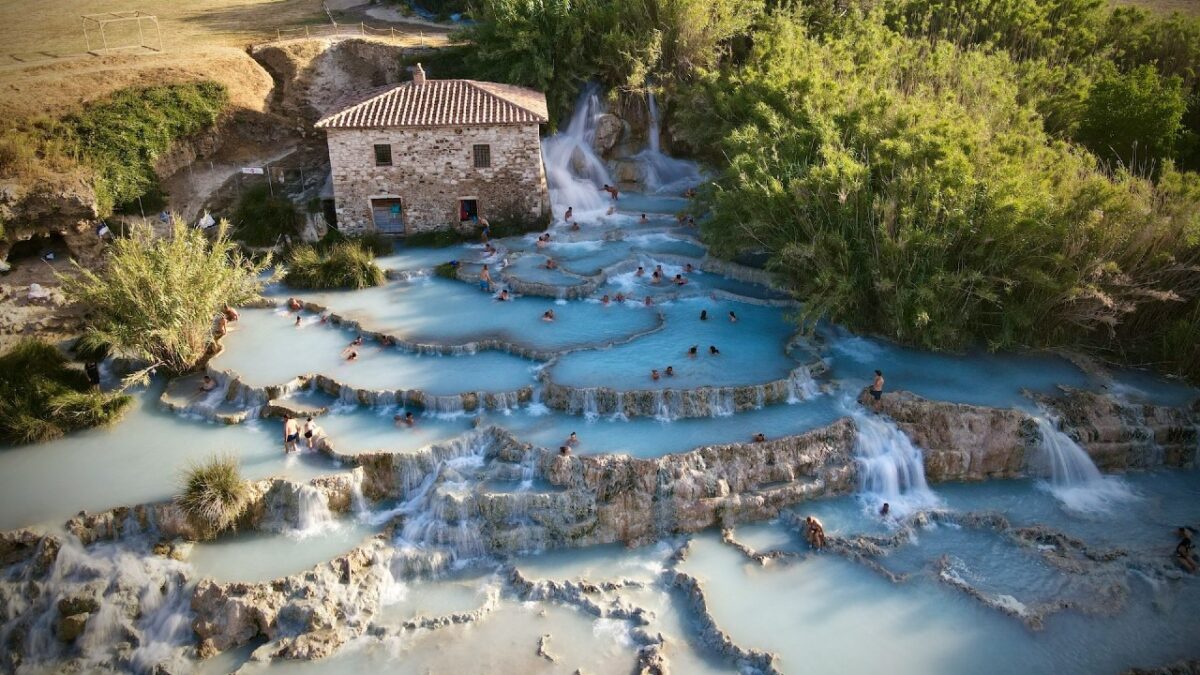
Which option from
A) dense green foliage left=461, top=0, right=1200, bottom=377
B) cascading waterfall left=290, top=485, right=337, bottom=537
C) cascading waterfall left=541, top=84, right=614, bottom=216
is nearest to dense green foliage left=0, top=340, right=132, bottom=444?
cascading waterfall left=290, top=485, right=337, bottom=537

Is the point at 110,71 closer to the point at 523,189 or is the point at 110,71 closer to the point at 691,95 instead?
the point at 523,189

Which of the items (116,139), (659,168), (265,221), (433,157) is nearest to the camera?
(116,139)

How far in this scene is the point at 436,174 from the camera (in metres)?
34.0

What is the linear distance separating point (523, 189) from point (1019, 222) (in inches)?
747

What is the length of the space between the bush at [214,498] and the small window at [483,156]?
17694 mm

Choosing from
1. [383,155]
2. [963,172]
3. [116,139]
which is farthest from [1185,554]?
[116,139]

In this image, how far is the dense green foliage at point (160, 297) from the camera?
953 inches

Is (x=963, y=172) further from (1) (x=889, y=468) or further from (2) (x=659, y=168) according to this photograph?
(2) (x=659, y=168)

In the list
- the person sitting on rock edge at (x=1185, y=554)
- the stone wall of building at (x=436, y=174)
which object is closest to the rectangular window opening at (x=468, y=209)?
the stone wall of building at (x=436, y=174)

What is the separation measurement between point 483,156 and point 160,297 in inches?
556

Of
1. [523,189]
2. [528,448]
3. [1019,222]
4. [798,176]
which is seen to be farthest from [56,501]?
[1019,222]

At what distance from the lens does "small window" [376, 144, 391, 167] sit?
1309 inches

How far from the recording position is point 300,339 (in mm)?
27344

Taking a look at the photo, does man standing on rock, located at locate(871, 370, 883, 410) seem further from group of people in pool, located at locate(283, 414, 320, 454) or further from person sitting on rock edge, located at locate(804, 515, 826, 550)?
group of people in pool, located at locate(283, 414, 320, 454)
